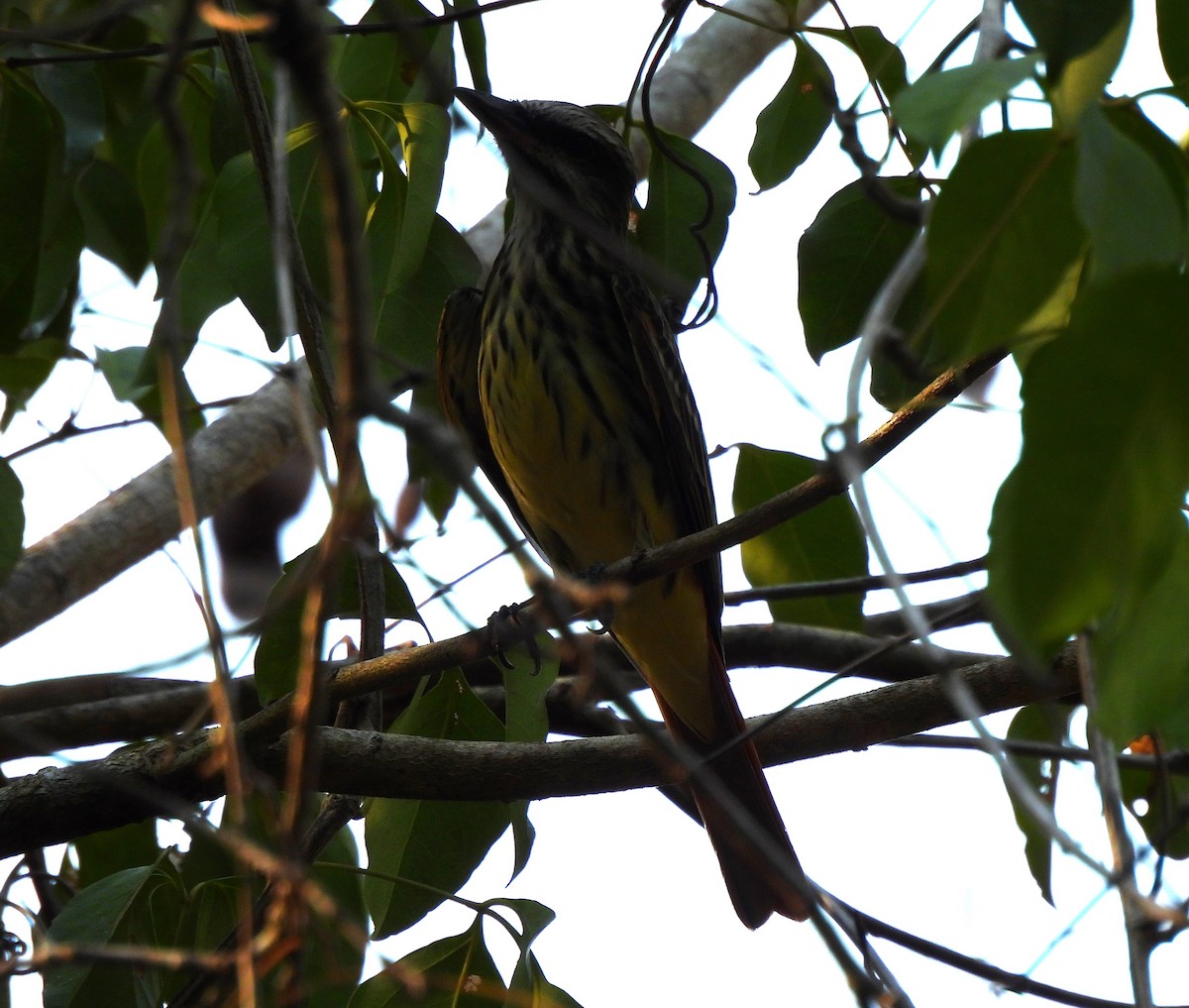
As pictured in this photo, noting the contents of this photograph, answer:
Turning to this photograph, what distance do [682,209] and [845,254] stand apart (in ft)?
1.60

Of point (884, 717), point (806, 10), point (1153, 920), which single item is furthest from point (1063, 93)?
point (806, 10)

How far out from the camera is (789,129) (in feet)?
8.83

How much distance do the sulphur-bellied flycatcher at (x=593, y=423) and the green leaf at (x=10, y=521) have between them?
5.19ft

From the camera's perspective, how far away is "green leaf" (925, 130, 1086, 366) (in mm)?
1171

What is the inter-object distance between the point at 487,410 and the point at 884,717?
5.64ft

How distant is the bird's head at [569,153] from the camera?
4.07 m

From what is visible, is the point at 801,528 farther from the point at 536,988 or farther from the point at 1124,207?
the point at 1124,207

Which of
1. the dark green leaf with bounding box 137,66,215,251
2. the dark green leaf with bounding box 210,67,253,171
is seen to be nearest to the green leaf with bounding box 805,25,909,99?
the dark green leaf with bounding box 210,67,253,171

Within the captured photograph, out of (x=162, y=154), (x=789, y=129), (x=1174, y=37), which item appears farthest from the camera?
(x=162, y=154)

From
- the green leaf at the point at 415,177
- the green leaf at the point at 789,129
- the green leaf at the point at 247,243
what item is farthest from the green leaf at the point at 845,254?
the green leaf at the point at 247,243

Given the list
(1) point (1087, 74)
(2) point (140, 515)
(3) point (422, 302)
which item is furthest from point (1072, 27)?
(2) point (140, 515)

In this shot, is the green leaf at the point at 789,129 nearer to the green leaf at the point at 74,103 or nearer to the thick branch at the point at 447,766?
the thick branch at the point at 447,766

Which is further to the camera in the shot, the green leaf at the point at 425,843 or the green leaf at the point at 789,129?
the green leaf at the point at 789,129

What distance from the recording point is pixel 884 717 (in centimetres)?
245
